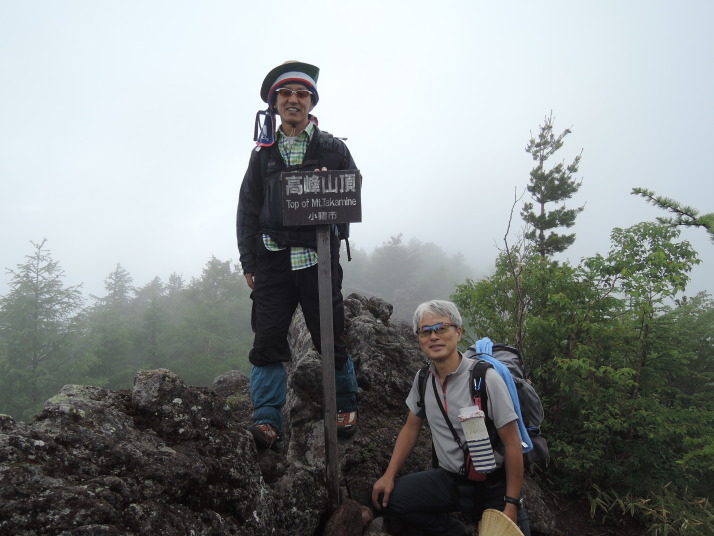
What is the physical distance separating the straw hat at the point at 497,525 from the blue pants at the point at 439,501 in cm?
34

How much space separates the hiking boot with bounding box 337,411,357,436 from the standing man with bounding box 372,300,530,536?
88cm

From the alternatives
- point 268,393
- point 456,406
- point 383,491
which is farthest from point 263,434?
point 456,406

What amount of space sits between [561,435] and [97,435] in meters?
5.97

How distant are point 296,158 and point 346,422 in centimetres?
280

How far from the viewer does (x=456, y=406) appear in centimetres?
308

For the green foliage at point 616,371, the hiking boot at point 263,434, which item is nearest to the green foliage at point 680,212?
the green foliage at point 616,371

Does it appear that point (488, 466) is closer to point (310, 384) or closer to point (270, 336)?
point (270, 336)

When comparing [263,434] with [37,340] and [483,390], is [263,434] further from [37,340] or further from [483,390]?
[37,340]

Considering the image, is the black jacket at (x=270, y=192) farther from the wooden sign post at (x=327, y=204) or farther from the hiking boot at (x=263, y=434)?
the hiking boot at (x=263, y=434)

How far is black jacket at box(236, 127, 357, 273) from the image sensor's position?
12.1 feet

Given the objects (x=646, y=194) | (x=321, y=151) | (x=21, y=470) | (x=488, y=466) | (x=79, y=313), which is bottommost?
(x=488, y=466)

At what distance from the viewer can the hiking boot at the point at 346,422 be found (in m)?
4.20

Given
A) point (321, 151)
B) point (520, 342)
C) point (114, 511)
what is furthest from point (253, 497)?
point (520, 342)

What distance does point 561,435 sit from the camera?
584cm
